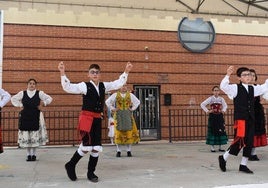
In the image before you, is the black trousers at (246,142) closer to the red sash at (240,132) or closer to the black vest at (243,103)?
the red sash at (240,132)

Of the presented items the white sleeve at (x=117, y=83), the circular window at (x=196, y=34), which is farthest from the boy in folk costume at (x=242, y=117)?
the circular window at (x=196, y=34)

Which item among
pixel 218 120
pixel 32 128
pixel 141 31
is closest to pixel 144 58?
pixel 141 31

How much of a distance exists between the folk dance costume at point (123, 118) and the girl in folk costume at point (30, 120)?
147cm

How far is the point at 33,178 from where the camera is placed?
555 centimetres

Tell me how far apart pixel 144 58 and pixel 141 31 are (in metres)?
0.90

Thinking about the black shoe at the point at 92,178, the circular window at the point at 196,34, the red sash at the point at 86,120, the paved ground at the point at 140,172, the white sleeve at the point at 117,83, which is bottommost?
the paved ground at the point at 140,172

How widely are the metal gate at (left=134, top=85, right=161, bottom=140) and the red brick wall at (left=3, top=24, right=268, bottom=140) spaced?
21 centimetres

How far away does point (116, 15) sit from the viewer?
9195 mm

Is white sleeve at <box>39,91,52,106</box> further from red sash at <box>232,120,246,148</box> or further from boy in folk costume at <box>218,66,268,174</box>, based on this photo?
red sash at <box>232,120,246,148</box>

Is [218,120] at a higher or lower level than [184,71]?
lower

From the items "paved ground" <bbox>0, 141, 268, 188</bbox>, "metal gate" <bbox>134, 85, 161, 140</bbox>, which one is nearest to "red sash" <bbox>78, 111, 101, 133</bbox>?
"paved ground" <bbox>0, 141, 268, 188</bbox>

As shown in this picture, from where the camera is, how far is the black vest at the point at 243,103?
5.89 metres

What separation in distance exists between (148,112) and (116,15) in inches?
159

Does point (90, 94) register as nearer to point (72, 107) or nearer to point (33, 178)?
point (33, 178)
